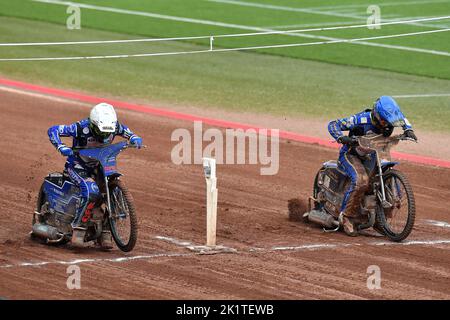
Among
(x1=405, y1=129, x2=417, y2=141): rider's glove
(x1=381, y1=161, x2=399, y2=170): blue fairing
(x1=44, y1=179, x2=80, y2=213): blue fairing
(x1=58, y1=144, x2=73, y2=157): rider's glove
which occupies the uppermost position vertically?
(x1=405, y1=129, x2=417, y2=141): rider's glove

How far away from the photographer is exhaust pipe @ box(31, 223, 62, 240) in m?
13.7

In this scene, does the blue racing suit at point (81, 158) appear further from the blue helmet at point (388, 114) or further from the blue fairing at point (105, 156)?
the blue helmet at point (388, 114)

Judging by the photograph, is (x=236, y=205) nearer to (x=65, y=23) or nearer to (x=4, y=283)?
(x=4, y=283)

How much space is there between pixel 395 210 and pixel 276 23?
18.1m

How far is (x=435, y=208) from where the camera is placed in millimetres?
16422

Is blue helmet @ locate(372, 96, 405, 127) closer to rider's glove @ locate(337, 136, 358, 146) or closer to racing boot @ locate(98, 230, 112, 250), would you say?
rider's glove @ locate(337, 136, 358, 146)

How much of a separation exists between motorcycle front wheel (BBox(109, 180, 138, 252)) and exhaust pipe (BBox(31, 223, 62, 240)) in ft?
2.31

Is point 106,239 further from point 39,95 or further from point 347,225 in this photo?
point 39,95

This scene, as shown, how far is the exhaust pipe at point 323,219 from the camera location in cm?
1492

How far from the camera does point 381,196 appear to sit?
14367 mm

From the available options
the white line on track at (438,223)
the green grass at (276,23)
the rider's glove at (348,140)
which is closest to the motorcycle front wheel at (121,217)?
the rider's glove at (348,140)

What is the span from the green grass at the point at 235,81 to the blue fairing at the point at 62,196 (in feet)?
30.7

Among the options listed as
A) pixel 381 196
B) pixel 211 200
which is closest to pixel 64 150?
pixel 211 200

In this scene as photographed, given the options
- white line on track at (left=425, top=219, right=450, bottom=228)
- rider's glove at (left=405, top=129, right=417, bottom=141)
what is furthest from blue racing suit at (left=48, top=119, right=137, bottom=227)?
white line on track at (left=425, top=219, right=450, bottom=228)
